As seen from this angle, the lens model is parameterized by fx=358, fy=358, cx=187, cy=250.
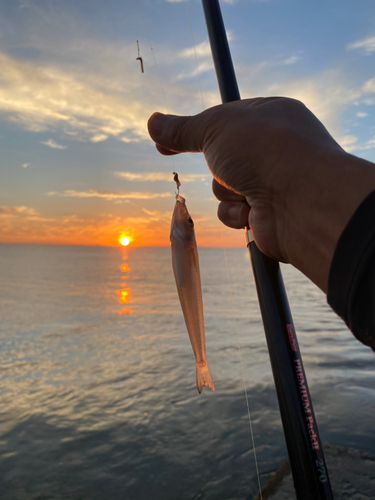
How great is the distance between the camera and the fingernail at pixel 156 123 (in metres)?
1.91

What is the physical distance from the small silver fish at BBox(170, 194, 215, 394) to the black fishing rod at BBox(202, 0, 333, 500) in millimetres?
427

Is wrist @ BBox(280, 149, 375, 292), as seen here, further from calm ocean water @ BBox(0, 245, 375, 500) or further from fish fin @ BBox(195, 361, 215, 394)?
calm ocean water @ BBox(0, 245, 375, 500)

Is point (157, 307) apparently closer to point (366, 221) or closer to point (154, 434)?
point (154, 434)

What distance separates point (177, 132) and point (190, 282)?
2.53ft

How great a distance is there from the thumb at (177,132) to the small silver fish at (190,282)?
1.20 ft

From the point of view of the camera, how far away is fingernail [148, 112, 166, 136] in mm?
1911

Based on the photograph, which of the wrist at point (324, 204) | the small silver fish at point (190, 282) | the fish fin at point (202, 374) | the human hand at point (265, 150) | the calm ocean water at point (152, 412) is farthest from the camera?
the calm ocean water at point (152, 412)

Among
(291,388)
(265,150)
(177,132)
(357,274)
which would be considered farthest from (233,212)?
(357,274)

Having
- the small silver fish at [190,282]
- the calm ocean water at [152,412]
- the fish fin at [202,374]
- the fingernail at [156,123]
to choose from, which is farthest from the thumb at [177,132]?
the calm ocean water at [152,412]

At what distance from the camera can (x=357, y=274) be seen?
3.22 ft

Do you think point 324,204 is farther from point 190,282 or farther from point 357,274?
point 190,282

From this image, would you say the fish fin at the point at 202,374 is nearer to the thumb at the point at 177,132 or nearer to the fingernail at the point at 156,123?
the thumb at the point at 177,132

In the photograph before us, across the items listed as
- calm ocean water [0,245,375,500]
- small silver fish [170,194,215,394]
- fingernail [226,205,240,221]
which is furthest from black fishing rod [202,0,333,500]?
calm ocean water [0,245,375,500]

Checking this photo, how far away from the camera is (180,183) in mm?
1951
